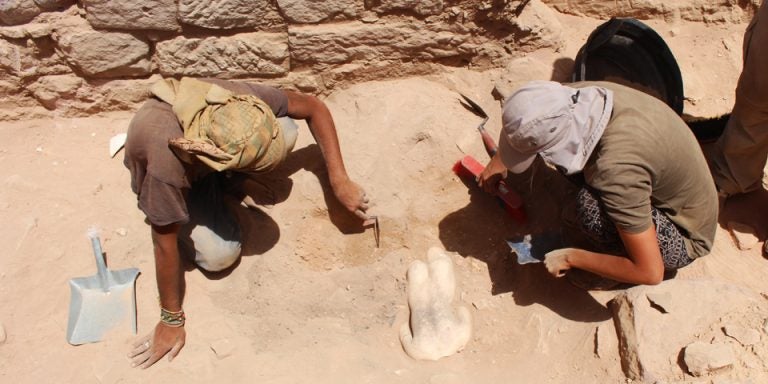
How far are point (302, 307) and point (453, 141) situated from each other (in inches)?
41.4

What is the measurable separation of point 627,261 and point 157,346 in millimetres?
1883

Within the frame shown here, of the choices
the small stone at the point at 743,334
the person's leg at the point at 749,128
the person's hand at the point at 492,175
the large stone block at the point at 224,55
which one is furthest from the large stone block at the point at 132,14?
the small stone at the point at 743,334

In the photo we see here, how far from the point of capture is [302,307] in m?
2.87

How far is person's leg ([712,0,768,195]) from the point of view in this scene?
8.79 feet

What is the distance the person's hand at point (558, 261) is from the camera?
8.05ft

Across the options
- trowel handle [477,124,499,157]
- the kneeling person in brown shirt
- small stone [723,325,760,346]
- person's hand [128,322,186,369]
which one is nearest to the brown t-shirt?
the kneeling person in brown shirt

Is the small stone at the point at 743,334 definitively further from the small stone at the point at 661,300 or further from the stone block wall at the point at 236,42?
the stone block wall at the point at 236,42

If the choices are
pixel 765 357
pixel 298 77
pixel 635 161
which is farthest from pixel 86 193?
pixel 765 357

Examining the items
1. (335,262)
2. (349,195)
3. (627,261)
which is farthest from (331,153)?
(627,261)

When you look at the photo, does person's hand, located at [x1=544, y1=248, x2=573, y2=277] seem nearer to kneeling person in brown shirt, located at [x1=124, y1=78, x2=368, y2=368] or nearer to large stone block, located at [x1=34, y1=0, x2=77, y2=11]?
kneeling person in brown shirt, located at [x1=124, y1=78, x2=368, y2=368]

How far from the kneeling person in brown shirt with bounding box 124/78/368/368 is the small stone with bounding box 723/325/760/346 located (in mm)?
1500

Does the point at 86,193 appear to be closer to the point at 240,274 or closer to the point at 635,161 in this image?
the point at 240,274

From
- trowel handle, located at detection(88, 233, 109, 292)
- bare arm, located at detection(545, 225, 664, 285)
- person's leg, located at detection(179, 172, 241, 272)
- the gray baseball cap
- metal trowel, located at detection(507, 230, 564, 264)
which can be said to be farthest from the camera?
person's leg, located at detection(179, 172, 241, 272)

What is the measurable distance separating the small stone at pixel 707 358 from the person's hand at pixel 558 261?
0.50 meters
